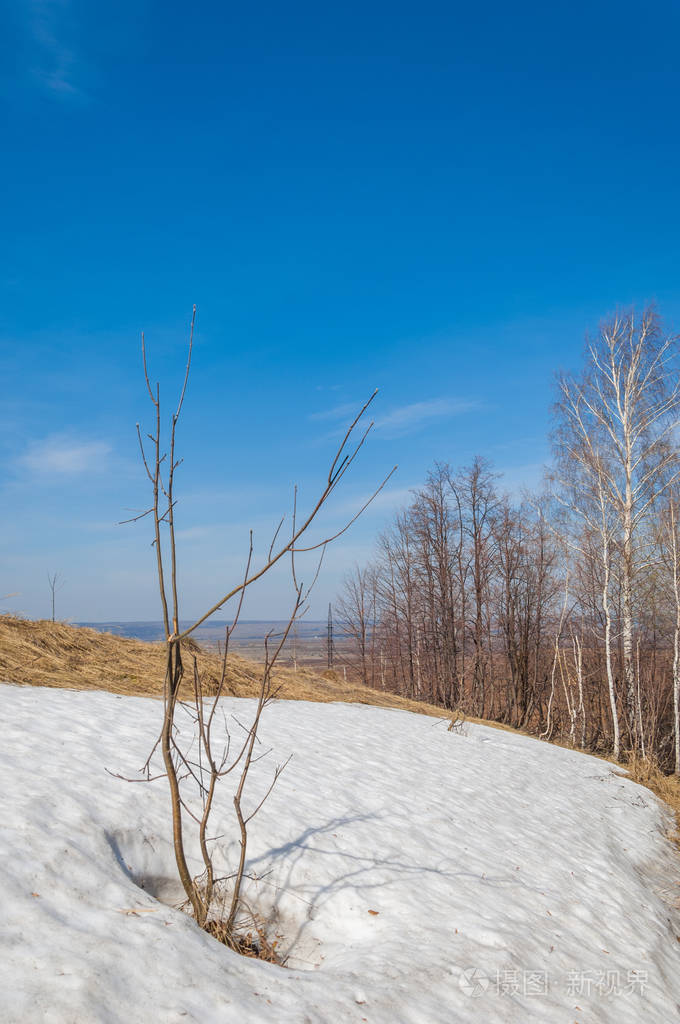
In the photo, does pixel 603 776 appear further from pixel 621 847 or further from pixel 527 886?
pixel 527 886

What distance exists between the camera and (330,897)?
3.63m

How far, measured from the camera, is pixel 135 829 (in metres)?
3.54

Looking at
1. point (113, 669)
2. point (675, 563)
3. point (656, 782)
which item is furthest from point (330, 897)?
point (675, 563)

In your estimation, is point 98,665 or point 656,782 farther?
point 656,782

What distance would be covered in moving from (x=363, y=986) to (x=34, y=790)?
2080 mm

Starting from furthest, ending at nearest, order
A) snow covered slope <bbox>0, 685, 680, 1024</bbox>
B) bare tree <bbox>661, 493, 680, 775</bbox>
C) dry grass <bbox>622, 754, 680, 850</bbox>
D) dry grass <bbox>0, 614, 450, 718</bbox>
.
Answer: bare tree <bbox>661, 493, 680, 775</bbox>, dry grass <bbox>622, 754, 680, 850</bbox>, dry grass <bbox>0, 614, 450, 718</bbox>, snow covered slope <bbox>0, 685, 680, 1024</bbox>

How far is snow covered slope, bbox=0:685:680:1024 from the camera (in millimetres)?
2379

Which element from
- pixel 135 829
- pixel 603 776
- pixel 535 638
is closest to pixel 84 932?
pixel 135 829

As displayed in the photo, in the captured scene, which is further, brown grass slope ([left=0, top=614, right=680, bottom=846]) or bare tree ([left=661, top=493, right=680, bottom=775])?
bare tree ([left=661, top=493, right=680, bottom=775])

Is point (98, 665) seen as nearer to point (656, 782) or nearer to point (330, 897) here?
point (330, 897)

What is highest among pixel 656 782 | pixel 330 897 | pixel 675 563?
pixel 675 563

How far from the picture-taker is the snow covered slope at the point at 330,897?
2379 mm

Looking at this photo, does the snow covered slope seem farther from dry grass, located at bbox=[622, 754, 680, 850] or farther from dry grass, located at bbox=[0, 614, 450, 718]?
dry grass, located at bbox=[622, 754, 680, 850]

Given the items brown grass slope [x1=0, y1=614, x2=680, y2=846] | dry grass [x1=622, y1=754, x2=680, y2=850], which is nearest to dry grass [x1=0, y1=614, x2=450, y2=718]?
brown grass slope [x1=0, y1=614, x2=680, y2=846]
